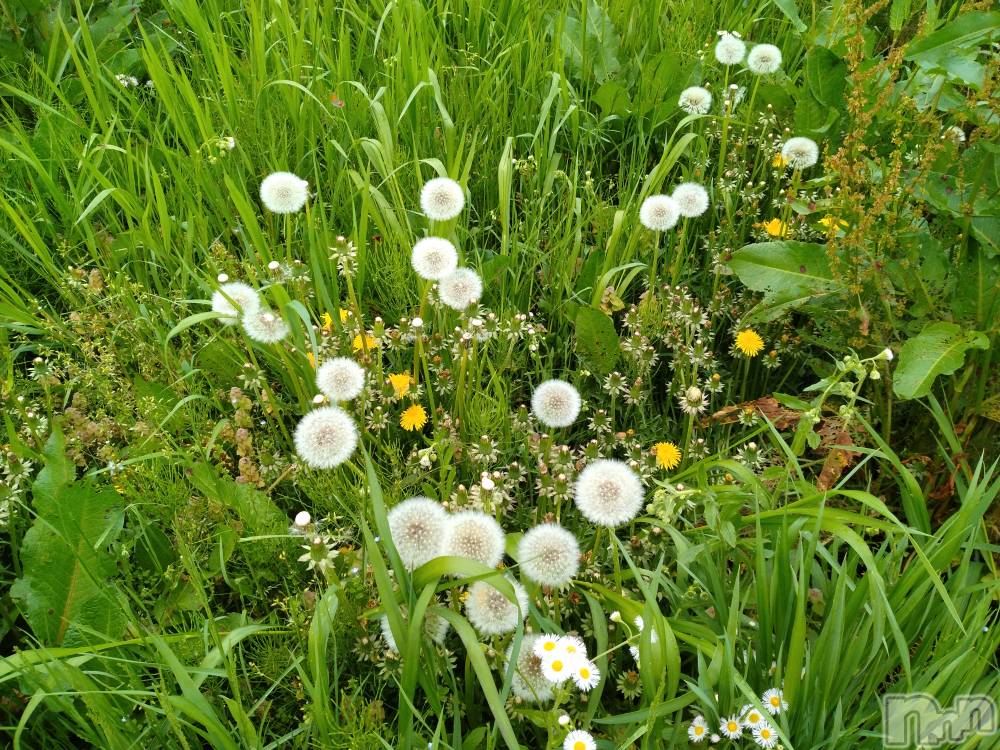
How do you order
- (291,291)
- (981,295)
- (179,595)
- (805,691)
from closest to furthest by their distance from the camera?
1. (805,691)
2. (179,595)
3. (981,295)
4. (291,291)

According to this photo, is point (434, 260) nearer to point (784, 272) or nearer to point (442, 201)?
point (442, 201)

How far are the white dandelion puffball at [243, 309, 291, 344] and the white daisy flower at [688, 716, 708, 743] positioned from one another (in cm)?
119

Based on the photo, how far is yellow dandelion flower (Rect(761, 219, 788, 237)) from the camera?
2.48 metres

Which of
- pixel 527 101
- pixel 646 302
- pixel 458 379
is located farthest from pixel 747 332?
pixel 527 101

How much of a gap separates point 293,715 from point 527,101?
6.89 ft

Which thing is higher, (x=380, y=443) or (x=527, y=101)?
(x=527, y=101)

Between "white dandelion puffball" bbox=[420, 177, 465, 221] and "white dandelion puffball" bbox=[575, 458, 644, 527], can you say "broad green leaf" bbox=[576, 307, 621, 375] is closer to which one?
"white dandelion puffball" bbox=[420, 177, 465, 221]

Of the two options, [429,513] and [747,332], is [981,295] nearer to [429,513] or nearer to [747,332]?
[747,332]

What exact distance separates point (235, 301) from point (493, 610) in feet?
3.22

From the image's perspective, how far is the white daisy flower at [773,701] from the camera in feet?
4.43

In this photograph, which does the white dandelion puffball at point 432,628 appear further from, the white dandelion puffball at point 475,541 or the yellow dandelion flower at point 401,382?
the yellow dandelion flower at point 401,382

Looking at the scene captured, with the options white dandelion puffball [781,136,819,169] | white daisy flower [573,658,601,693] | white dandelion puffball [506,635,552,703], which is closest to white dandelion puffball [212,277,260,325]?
white dandelion puffball [506,635,552,703]

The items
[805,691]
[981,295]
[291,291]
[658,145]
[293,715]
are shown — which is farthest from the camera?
[658,145]

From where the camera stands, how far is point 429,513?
1.46 m
